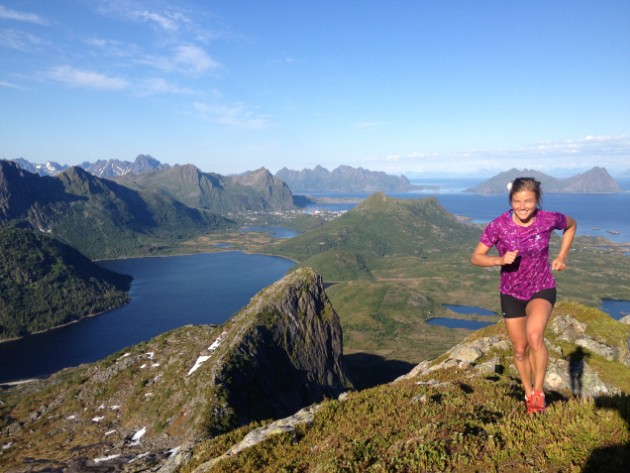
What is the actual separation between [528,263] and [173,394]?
65236 millimetres

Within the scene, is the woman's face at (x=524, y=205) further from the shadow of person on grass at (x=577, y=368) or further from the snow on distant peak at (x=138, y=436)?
the snow on distant peak at (x=138, y=436)

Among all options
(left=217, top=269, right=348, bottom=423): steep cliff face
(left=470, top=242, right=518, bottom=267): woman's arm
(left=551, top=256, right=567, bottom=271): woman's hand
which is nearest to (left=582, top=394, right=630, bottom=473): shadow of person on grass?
(left=551, top=256, right=567, bottom=271): woman's hand

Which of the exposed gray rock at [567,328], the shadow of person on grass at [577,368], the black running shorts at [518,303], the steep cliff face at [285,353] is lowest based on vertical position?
the steep cliff face at [285,353]

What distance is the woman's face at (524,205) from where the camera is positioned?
999 centimetres

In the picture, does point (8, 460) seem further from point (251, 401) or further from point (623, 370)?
point (623, 370)

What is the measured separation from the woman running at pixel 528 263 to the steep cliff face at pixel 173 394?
4064cm

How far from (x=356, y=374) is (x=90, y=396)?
92.9 metres

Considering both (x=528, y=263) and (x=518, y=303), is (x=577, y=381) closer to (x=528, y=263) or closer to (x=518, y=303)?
(x=518, y=303)

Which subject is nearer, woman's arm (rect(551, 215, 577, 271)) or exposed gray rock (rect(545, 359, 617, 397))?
woman's arm (rect(551, 215, 577, 271))

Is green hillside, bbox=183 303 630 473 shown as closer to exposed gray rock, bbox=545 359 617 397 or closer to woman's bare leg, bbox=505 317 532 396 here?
exposed gray rock, bbox=545 359 617 397

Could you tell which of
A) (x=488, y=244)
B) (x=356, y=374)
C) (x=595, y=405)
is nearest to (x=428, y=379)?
(x=595, y=405)

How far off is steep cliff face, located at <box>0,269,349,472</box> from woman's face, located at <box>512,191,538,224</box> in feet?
139

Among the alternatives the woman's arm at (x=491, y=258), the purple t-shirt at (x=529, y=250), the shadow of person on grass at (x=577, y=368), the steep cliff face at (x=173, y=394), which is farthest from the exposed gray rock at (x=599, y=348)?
the steep cliff face at (x=173, y=394)

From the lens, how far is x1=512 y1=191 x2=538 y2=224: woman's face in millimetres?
9992
